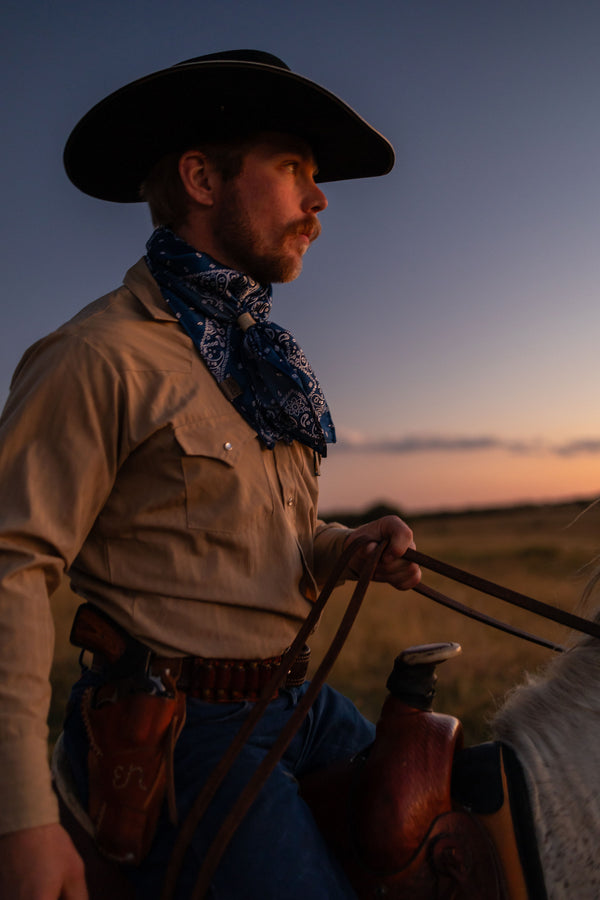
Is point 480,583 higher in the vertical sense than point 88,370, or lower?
lower

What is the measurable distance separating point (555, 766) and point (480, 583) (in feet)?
1.56

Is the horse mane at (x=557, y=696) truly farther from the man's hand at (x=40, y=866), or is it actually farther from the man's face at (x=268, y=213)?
the man's face at (x=268, y=213)

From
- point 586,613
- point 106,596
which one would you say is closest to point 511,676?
point 586,613

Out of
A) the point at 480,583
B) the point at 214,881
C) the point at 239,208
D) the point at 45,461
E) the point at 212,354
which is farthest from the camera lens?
the point at 239,208

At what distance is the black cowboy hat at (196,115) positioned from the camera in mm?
2295

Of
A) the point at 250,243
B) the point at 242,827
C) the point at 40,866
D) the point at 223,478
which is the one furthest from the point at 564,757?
the point at 250,243

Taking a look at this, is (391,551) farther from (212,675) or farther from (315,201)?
(315,201)

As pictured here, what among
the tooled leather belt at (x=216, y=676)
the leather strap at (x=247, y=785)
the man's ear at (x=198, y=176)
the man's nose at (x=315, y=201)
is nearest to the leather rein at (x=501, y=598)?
the leather strap at (x=247, y=785)

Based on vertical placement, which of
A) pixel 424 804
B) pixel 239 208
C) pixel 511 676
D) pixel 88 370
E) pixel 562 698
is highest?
pixel 239 208

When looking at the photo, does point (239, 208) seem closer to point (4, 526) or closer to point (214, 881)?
point (4, 526)

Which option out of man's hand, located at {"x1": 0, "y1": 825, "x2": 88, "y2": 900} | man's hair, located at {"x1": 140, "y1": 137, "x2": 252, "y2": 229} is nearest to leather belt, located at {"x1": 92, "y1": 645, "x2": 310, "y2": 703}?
man's hand, located at {"x1": 0, "y1": 825, "x2": 88, "y2": 900}

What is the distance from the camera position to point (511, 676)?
30.0 feet

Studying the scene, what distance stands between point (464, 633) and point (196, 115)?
10.8 meters

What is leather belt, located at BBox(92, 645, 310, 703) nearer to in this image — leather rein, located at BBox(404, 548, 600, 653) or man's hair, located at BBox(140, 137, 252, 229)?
leather rein, located at BBox(404, 548, 600, 653)
